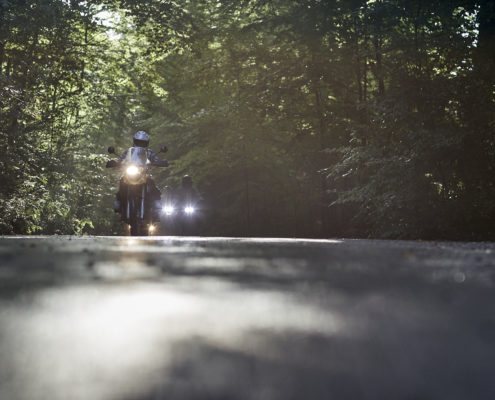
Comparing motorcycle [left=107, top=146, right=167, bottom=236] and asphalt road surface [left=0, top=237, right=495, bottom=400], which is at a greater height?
motorcycle [left=107, top=146, right=167, bottom=236]

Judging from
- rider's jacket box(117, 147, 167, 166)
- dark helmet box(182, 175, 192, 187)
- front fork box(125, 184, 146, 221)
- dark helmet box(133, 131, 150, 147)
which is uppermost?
dark helmet box(133, 131, 150, 147)

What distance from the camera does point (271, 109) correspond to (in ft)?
79.4

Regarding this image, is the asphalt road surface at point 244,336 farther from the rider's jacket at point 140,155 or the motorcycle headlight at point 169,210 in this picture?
the motorcycle headlight at point 169,210

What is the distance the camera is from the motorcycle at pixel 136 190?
13.5 meters

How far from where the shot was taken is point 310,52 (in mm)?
21828

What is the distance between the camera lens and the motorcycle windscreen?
13523 mm

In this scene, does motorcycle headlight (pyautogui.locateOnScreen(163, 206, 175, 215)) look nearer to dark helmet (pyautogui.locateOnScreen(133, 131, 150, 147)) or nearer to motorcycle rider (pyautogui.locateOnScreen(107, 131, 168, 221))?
motorcycle rider (pyautogui.locateOnScreen(107, 131, 168, 221))

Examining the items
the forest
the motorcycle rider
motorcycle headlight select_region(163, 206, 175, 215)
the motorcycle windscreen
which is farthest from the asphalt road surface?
motorcycle headlight select_region(163, 206, 175, 215)

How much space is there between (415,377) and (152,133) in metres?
30.7

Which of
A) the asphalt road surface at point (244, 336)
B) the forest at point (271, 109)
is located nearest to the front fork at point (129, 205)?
the forest at point (271, 109)

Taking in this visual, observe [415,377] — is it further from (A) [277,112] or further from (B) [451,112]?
(A) [277,112]

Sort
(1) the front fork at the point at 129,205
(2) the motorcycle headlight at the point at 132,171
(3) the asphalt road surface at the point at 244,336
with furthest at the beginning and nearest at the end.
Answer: (1) the front fork at the point at 129,205 < (2) the motorcycle headlight at the point at 132,171 < (3) the asphalt road surface at the point at 244,336

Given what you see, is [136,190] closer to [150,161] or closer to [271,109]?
[150,161]

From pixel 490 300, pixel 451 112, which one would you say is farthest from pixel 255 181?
pixel 490 300
